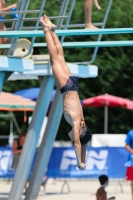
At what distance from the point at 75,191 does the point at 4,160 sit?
7.17 ft

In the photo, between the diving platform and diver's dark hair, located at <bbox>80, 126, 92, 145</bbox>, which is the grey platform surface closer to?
the diving platform

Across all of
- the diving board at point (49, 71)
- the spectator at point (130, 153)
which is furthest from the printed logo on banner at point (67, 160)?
the spectator at point (130, 153)

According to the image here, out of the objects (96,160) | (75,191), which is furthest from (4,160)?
(96,160)

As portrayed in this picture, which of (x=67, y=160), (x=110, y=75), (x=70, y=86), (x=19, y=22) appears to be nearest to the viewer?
(x=70, y=86)

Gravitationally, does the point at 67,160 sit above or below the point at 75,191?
above

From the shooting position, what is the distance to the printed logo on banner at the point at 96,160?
63.2 feet

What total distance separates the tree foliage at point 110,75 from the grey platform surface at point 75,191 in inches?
319

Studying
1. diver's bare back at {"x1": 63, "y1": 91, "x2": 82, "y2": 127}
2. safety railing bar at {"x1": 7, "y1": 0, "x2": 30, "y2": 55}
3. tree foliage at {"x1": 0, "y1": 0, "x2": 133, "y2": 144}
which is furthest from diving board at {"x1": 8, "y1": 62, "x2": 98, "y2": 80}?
tree foliage at {"x1": 0, "y1": 0, "x2": 133, "y2": 144}

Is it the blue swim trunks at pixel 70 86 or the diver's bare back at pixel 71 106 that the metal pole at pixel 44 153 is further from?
the blue swim trunks at pixel 70 86

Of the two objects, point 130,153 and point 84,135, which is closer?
point 84,135

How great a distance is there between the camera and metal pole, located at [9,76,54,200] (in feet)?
43.6

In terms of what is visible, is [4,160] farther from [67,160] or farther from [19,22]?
[19,22]

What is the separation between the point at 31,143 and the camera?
13672mm

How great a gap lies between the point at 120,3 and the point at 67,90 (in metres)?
21.4
